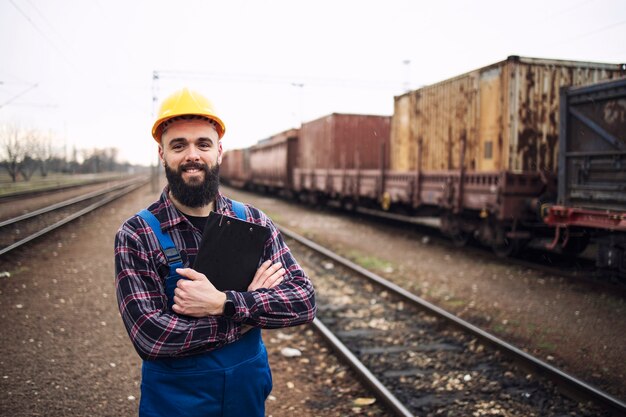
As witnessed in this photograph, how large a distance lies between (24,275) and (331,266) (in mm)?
5382

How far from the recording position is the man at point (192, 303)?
175 cm

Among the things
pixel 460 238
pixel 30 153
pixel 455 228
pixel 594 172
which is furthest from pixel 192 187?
pixel 30 153

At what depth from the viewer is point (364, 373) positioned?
4293 mm

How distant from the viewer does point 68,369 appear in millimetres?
4461

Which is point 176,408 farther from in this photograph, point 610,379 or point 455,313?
point 455,313

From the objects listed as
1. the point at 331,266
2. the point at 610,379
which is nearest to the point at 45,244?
the point at 331,266

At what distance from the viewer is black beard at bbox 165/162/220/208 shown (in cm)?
196

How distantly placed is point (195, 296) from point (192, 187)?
1.55ft

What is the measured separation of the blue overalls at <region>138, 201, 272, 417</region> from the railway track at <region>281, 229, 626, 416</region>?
7.05 ft

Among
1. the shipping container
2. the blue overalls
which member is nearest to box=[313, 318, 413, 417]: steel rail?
the blue overalls

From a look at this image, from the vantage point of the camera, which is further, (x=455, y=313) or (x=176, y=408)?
(x=455, y=313)

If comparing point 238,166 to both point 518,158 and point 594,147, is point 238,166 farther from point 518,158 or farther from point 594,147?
point 594,147

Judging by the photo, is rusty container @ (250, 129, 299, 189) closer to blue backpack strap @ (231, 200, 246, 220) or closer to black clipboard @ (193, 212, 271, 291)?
blue backpack strap @ (231, 200, 246, 220)

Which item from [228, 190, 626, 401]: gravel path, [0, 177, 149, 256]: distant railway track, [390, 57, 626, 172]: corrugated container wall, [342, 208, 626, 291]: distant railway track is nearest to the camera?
[228, 190, 626, 401]: gravel path
